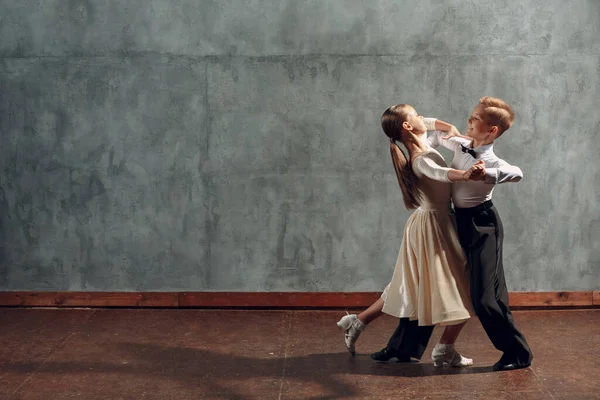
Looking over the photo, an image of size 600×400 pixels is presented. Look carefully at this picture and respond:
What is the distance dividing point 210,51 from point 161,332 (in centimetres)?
180

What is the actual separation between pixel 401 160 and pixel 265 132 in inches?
55.8

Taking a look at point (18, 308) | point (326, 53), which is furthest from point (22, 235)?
point (326, 53)

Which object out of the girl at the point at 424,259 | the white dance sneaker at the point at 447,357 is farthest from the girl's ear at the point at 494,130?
the white dance sneaker at the point at 447,357

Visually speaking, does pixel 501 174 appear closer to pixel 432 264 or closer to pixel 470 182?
pixel 470 182

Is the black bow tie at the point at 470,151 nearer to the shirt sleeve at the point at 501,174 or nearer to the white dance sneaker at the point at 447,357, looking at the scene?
the shirt sleeve at the point at 501,174

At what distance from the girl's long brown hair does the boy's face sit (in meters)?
0.35

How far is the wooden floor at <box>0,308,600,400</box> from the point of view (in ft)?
15.6

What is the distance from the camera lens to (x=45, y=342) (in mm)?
5617

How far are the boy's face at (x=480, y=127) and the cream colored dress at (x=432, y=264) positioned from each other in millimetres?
231

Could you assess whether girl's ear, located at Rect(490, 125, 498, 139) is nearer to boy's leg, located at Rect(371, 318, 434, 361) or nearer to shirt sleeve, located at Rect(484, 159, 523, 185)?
shirt sleeve, located at Rect(484, 159, 523, 185)

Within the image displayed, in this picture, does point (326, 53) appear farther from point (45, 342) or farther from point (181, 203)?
point (45, 342)

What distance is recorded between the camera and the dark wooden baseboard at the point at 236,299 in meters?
6.28

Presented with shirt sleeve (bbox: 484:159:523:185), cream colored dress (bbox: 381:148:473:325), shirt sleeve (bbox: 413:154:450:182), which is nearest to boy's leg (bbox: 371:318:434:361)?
cream colored dress (bbox: 381:148:473:325)

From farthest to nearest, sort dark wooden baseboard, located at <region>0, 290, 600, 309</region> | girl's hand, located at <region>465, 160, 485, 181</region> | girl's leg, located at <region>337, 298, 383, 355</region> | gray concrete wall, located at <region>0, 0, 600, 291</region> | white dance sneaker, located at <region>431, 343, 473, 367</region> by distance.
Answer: dark wooden baseboard, located at <region>0, 290, 600, 309</region>
gray concrete wall, located at <region>0, 0, 600, 291</region>
girl's leg, located at <region>337, 298, 383, 355</region>
white dance sneaker, located at <region>431, 343, 473, 367</region>
girl's hand, located at <region>465, 160, 485, 181</region>
